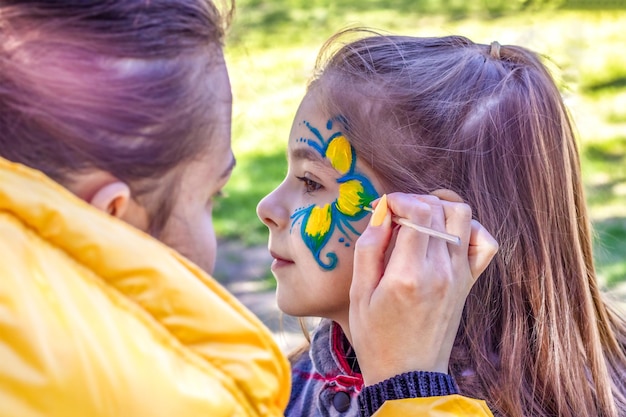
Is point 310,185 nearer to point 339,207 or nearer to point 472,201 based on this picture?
point 339,207

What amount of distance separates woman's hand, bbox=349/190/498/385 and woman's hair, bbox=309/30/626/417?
8.0 inches

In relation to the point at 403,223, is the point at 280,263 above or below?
above

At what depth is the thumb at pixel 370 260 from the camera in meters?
1.95

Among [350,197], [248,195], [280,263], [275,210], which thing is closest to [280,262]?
[280,263]

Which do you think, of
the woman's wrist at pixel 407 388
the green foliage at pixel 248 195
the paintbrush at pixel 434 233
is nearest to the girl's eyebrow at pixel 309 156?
the paintbrush at pixel 434 233

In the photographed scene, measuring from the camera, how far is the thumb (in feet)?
6.40

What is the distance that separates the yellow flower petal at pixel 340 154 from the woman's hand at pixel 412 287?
0.26 m

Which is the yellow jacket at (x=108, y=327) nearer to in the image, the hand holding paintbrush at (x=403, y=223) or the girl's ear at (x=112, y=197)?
the girl's ear at (x=112, y=197)

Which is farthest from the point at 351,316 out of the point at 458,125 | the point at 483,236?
the point at 458,125

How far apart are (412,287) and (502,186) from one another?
49 centimetres

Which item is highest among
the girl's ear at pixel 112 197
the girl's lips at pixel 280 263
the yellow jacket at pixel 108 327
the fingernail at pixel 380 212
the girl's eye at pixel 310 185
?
the girl's eye at pixel 310 185

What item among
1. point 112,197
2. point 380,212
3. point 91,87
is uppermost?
point 380,212

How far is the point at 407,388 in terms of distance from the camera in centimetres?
181

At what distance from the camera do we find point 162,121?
143cm
